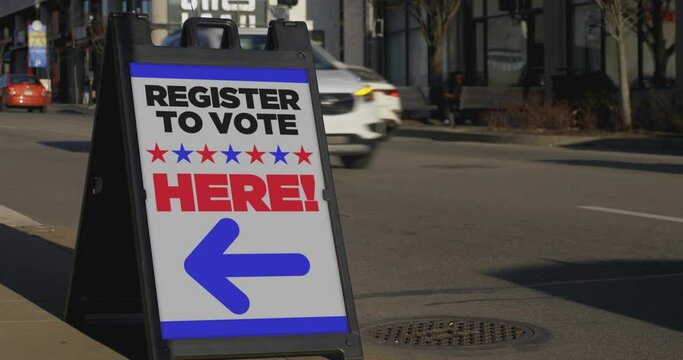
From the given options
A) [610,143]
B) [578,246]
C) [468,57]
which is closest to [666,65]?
[610,143]

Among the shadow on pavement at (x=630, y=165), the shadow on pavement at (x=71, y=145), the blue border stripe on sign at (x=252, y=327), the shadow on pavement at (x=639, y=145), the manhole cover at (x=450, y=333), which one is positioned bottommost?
the shadow on pavement at (x=639, y=145)

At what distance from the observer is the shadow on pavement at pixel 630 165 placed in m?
17.8

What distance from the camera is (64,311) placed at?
625 cm

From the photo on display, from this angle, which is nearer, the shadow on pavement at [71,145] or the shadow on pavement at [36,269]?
the shadow on pavement at [36,269]

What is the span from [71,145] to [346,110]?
24.8ft

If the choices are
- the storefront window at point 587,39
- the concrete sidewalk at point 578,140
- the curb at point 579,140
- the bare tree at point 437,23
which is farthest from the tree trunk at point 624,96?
the bare tree at point 437,23

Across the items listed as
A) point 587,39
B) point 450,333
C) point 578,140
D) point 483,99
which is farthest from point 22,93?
point 450,333

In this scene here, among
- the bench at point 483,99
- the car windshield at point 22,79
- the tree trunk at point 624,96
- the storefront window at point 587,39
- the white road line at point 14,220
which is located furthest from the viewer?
the car windshield at point 22,79

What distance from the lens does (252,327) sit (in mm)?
5164

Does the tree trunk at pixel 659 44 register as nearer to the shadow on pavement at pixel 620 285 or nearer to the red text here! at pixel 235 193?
the shadow on pavement at pixel 620 285

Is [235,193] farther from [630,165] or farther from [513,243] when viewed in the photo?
[630,165]

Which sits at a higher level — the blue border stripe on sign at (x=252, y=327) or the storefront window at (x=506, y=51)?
the storefront window at (x=506, y=51)

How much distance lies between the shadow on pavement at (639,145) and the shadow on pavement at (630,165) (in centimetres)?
386

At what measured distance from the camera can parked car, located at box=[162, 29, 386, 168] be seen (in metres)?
17.1
